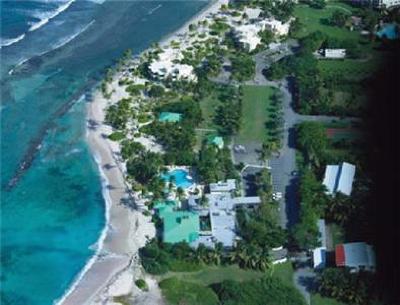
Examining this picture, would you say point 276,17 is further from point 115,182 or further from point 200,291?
point 200,291

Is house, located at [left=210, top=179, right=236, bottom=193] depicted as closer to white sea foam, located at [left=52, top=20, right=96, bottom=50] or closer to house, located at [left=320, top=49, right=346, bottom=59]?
house, located at [left=320, top=49, right=346, bottom=59]

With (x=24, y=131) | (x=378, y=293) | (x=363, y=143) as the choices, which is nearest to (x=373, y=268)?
(x=378, y=293)

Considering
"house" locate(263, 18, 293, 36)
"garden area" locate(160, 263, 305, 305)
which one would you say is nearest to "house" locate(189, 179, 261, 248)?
"garden area" locate(160, 263, 305, 305)

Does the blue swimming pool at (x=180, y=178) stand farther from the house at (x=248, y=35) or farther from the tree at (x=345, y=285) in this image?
the house at (x=248, y=35)

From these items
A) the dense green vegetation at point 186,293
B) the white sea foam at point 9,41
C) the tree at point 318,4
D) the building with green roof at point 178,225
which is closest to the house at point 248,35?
the tree at point 318,4

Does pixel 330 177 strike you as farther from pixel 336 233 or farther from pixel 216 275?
pixel 216 275
